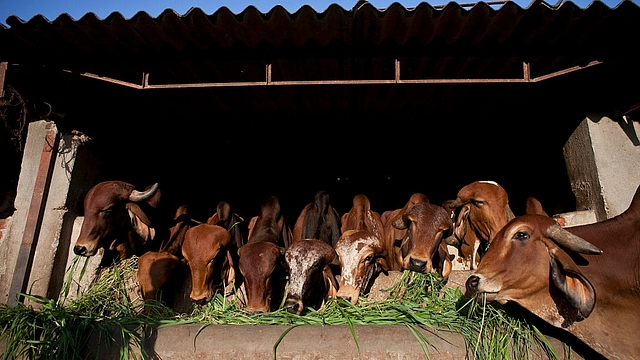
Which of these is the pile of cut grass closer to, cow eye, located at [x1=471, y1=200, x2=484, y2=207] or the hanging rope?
cow eye, located at [x1=471, y1=200, x2=484, y2=207]

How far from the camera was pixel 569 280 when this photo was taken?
3.26 m

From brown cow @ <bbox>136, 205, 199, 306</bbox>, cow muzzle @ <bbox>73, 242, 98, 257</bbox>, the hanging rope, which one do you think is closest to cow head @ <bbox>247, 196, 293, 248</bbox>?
brown cow @ <bbox>136, 205, 199, 306</bbox>

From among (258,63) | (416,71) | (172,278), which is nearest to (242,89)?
(258,63)

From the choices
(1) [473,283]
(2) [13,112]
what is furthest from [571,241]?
(2) [13,112]

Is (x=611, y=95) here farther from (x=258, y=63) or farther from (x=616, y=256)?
(x=258, y=63)

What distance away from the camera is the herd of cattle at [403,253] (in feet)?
11.1

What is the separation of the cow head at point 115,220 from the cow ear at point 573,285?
4.05 metres

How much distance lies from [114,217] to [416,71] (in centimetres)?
345

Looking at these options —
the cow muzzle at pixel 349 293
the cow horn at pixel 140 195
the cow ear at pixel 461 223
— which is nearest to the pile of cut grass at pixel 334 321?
the cow muzzle at pixel 349 293

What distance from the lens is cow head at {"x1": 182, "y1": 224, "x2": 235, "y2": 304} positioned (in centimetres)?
490

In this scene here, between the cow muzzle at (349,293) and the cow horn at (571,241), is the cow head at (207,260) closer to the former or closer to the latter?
the cow muzzle at (349,293)

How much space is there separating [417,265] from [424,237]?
0.35 metres

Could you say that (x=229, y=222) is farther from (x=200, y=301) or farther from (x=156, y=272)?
(x=200, y=301)

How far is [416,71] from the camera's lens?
488 cm
